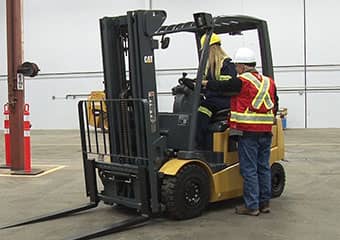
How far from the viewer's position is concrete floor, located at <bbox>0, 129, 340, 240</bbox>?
199 inches

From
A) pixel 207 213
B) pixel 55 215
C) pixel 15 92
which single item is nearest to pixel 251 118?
pixel 207 213

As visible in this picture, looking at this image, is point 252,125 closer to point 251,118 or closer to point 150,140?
point 251,118

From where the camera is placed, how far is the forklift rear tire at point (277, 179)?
21.4 feet

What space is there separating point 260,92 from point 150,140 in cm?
129

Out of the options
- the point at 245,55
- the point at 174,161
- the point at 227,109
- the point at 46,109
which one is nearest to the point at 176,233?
→ the point at 174,161

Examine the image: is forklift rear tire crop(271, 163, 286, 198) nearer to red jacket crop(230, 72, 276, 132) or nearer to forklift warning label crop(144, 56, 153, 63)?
red jacket crop(230, 72, 276, 132)

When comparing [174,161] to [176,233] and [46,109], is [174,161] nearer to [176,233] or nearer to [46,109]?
[176,233]

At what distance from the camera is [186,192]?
5.45 metres

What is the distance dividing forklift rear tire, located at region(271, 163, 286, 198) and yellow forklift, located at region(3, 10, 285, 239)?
69cm

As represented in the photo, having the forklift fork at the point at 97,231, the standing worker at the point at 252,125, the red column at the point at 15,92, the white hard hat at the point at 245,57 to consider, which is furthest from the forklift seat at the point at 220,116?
the red column at the point at 15,92

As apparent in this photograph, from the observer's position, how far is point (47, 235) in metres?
5.09

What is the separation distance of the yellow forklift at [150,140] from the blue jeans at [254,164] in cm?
29

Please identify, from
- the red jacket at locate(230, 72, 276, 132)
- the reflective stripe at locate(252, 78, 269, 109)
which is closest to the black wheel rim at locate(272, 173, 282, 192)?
the red jacket at locate(230, 72, 276, 132)

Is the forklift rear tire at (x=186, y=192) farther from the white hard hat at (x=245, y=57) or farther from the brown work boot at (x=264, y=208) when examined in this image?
the white hard hat at (x=245, y=57)
